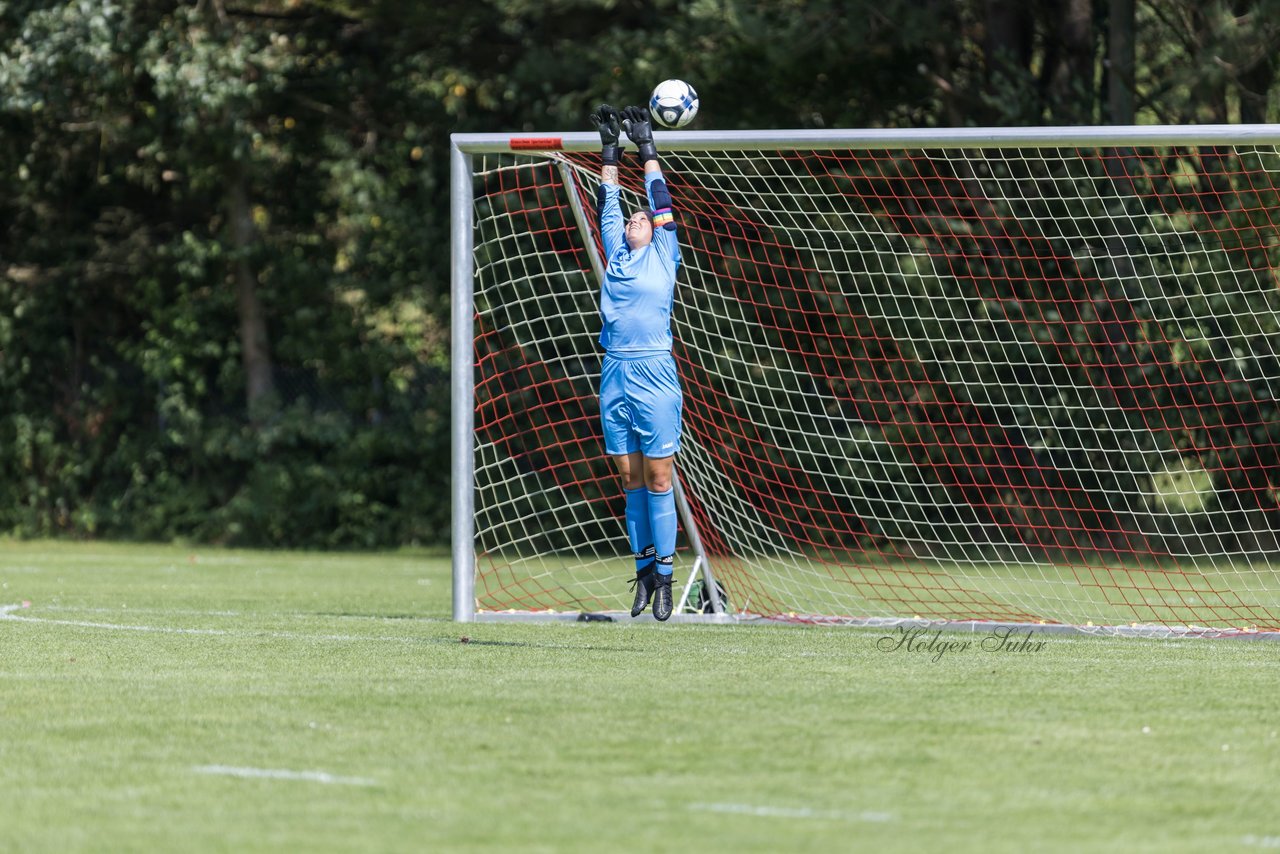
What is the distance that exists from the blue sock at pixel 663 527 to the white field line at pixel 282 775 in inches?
A: 134

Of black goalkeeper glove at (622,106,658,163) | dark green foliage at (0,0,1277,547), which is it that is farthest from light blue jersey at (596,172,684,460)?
dark green foliage at (0,0,1277,547)

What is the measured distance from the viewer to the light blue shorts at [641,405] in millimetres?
8617

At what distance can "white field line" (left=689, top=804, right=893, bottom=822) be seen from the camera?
480 centimetres

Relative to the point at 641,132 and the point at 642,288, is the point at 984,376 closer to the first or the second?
the point at 641,132

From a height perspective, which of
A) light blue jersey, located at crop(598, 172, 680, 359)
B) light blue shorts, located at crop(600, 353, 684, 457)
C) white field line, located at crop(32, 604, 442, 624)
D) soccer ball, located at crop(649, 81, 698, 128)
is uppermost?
soccer ball, located at crop(649, 81, 698, 128)

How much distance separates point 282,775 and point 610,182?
169 inches

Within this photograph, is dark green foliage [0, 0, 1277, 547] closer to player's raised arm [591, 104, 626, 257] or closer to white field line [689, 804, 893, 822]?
player's raised arm [591, 104, 626, 257]

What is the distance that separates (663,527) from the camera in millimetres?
8656

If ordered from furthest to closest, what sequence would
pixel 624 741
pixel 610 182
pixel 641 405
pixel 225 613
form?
pixel 225 613 < pixel 610 182 < pixel 641 405 < pixel 624 741

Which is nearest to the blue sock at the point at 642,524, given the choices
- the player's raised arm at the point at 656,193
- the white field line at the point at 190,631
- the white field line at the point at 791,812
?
the player's raised arm at the point at 656,193

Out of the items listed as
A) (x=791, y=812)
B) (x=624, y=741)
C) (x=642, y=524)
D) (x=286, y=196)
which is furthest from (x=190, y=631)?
(x=286, y=196)

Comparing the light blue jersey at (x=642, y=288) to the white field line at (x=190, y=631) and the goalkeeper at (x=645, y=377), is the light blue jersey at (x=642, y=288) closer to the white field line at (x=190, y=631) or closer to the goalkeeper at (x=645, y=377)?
the goalkeeper at (x=645, y=377)

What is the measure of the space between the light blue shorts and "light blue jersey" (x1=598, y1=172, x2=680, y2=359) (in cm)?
7

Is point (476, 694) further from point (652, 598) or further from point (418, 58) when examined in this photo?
point (418, 58)
